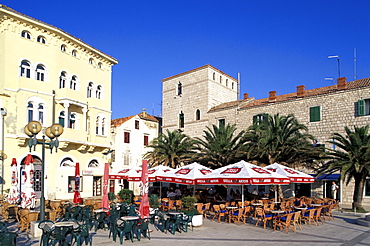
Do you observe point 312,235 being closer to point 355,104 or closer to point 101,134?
point 355,104

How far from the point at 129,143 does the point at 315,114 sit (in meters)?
17.1

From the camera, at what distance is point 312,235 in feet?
41.0

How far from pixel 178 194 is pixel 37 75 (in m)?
13.1

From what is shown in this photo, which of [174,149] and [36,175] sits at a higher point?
[174,149]

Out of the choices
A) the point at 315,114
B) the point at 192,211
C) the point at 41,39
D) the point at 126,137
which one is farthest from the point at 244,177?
the point at 126,137

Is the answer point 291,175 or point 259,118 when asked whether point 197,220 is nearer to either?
point 291,175

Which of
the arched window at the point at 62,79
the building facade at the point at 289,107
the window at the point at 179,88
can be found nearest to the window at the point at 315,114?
the building facade at the point at 289,107

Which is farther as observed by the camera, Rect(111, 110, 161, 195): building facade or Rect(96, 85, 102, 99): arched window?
Rect(111, 110, 161, 195): building facade

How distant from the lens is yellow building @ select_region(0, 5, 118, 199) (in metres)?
22.1

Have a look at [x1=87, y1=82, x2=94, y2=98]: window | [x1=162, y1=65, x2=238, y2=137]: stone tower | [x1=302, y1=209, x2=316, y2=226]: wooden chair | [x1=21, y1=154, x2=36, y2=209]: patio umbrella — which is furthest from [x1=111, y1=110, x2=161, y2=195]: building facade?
[x1=302, y1=209, x2=316, y2=226]: wooden chair

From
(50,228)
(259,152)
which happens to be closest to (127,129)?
(259,152)

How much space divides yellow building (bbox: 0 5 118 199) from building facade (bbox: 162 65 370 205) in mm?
9858

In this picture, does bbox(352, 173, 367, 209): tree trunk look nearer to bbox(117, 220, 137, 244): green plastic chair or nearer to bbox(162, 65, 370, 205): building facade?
bbox(162, 65, 370, 205): building facade

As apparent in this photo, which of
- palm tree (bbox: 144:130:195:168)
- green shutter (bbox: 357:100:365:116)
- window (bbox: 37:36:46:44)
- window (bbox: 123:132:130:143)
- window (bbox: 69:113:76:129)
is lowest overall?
palm tree (bbox: 144:130:195:168)
